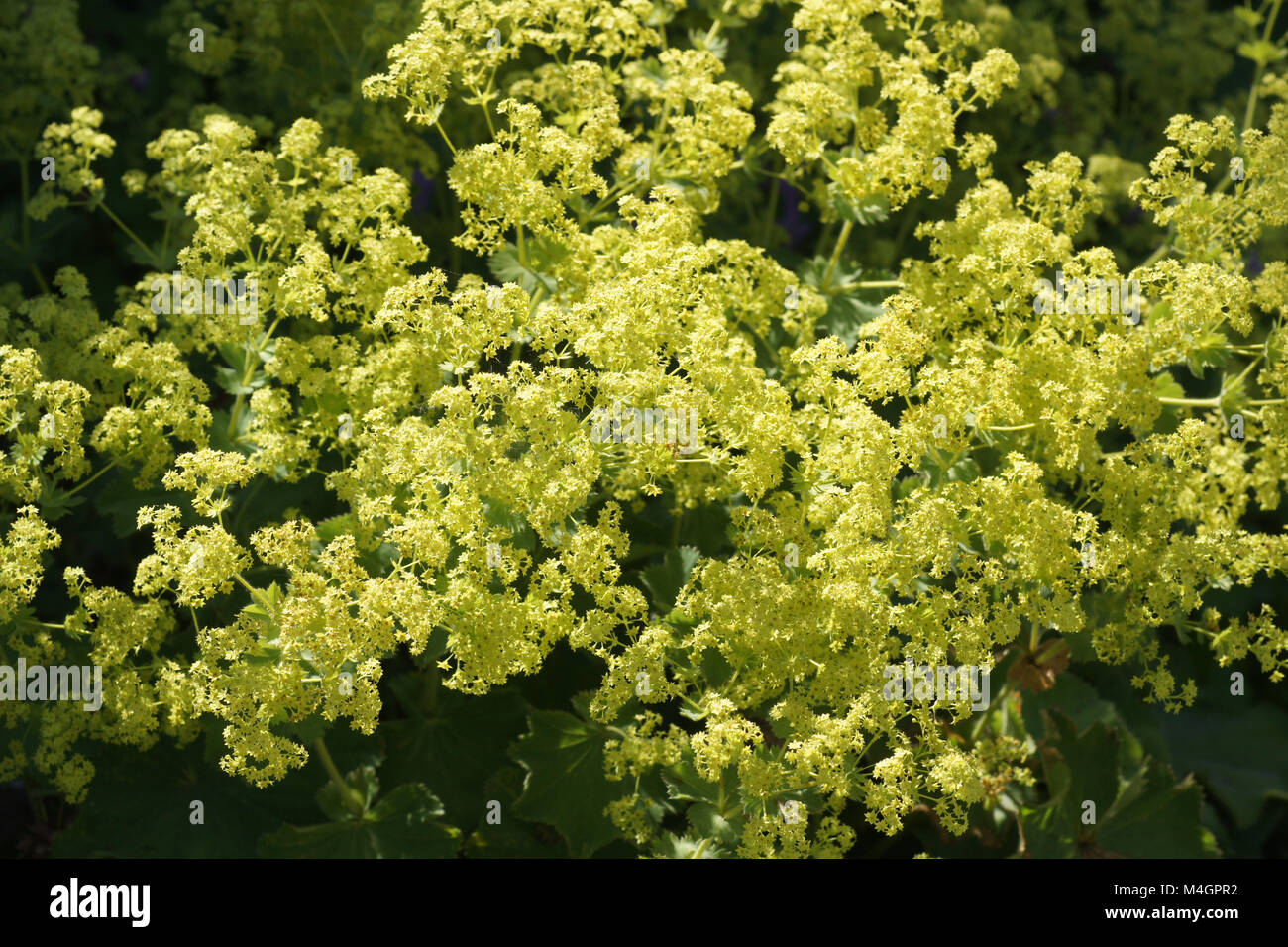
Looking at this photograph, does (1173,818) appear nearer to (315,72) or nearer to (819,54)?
(819,54)

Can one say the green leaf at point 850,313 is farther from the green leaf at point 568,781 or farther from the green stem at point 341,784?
the green stem at point 341,784

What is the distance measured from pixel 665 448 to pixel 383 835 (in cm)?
130

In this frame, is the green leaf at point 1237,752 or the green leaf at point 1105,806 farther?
the green leaf at point 1237,752

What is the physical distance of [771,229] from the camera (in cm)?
491

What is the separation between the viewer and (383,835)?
3385mm

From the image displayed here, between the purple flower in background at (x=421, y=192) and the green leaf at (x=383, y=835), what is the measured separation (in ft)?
8.07

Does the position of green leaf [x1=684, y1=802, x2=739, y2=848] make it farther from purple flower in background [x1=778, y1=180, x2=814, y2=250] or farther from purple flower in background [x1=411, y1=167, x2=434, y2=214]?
purple flower in background [x1=778, y1=180, x2=814, y2=250]

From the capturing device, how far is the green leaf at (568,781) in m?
3.36

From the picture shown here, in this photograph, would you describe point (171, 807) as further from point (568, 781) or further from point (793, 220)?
point (793, 220)

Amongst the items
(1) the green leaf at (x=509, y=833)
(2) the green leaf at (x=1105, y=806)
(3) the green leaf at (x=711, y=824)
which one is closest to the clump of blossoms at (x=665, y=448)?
(3) the green leaf at (x=711, y=824)

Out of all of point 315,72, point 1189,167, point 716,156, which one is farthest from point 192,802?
point 1189,167

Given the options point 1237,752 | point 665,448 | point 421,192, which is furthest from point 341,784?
point 1237,752

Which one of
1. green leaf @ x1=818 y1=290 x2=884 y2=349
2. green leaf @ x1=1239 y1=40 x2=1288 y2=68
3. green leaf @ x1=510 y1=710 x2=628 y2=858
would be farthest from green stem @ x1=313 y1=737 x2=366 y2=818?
green leaf @ x1=1239 y1=40 x2=1288 y2=68

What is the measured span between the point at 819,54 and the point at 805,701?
2.18 m
